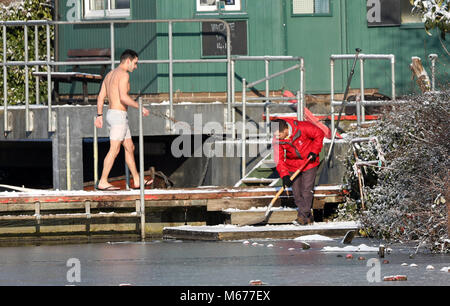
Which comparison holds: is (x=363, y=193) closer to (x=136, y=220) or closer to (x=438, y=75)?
(x=136, y=220)

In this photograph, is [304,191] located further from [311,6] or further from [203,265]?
[311,6]

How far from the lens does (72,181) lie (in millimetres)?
18219

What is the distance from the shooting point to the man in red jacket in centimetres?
1458

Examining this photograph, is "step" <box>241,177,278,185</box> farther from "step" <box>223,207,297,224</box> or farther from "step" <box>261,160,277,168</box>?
"step" <box>223,207,297,224</box>

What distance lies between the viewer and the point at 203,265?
1094cm

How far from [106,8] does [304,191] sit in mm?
7456

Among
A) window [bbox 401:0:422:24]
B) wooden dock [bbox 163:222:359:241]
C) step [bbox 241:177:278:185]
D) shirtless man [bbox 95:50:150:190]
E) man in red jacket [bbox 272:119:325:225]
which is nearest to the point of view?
wooden dock [bbox 163:222:359:241]

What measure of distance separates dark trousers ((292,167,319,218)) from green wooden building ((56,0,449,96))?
5427mm

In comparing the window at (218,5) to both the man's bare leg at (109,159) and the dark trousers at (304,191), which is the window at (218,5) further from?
the dark trousers at (304,191)

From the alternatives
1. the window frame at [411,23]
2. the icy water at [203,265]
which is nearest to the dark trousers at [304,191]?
the icy water at [203,265]

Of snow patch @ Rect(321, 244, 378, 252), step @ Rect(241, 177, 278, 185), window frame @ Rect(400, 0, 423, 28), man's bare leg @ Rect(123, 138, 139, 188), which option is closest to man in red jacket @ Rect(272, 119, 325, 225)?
step @ Rect(241, 177, 278, 185)

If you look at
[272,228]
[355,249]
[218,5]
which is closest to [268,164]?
[272,228]

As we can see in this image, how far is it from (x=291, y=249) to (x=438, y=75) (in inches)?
319
